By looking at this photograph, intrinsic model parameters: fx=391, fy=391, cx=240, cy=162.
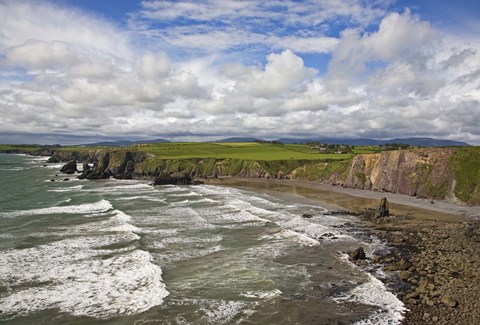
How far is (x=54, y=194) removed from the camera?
71.3 m

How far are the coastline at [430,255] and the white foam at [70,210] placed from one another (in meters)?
33.6

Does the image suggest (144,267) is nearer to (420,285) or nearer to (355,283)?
(355,283)

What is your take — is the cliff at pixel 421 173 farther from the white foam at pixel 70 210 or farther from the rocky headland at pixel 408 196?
the white foam at pixel 70 210

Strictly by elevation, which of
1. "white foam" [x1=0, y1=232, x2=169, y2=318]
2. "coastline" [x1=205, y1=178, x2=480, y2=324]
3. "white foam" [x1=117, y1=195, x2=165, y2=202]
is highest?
"coastline" [x1=205, y1=178, x2=480, y2=324]

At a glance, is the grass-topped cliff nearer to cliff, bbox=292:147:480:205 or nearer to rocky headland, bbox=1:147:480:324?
cliff, bbox=292:147:480:205

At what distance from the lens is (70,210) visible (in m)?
54.6

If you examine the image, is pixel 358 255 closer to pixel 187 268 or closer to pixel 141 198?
pixel 187 268

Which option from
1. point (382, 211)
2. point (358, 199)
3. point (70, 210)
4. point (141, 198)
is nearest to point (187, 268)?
point (382, 211)

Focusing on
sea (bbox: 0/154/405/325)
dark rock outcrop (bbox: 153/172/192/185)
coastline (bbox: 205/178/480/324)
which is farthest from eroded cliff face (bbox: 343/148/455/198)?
dark rock outcrop (bbox: 153/172/192/185)

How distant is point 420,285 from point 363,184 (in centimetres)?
5664

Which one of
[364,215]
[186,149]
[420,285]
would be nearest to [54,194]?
[364,215]

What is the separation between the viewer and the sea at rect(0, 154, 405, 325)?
73.1 feet

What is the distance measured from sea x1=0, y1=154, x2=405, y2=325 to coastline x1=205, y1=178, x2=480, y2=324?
4.88ft

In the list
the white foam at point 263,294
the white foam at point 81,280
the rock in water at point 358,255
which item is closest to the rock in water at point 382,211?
the rock in water at point 358,255
